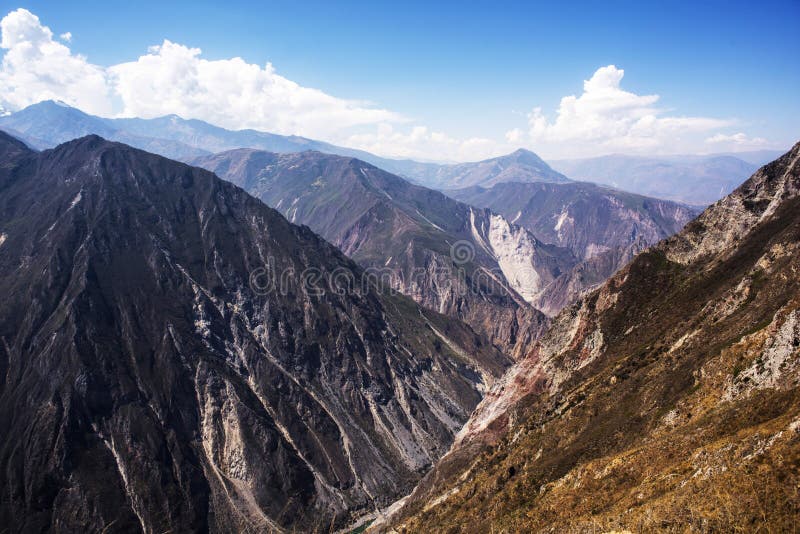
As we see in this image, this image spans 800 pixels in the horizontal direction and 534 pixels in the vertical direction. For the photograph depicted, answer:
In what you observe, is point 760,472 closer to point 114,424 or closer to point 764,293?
point 764,293

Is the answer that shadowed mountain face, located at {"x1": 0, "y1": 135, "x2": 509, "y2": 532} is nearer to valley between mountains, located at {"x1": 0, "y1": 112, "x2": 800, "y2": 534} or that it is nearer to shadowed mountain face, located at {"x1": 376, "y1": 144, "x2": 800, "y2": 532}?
valley between mountains, located at {"x1": 0, "y1": 112, "x2": 800, "y2": 534}

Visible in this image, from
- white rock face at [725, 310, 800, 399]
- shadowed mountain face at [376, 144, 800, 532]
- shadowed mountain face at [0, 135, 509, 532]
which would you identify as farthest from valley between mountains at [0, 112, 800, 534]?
shadowed mountain face at [0, 135, 509, 532]

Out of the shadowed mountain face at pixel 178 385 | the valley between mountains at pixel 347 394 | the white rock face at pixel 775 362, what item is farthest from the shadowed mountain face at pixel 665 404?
the shadowed mountain face at pixel 178 385

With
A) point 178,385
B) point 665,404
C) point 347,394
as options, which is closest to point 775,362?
point 665,404

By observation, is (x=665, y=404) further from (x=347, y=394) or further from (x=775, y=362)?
(x=347, y=394)

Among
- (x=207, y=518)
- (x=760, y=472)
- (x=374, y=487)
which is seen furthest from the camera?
(x=374, y=487)

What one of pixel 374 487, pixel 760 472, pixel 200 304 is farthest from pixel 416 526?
pixel 200 304
